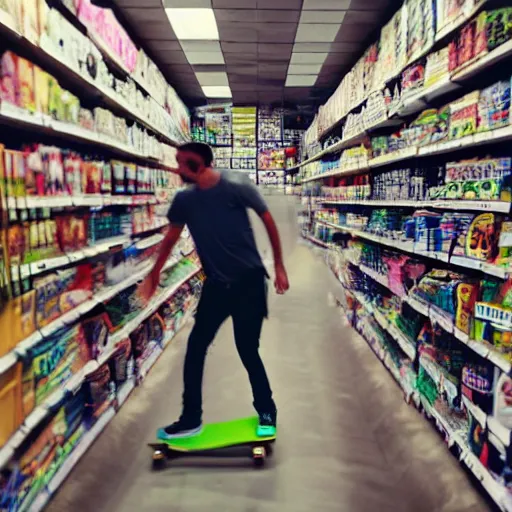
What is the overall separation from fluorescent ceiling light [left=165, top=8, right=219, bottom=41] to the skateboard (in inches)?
109

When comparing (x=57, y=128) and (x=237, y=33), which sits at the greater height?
(x=237, y=33)

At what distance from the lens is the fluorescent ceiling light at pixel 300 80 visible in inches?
196

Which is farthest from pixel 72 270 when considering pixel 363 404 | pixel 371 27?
pixel 371 27

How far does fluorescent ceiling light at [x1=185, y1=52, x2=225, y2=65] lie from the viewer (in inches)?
175

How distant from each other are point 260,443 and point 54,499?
897 millimetres

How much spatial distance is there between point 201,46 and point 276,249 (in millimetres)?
3307

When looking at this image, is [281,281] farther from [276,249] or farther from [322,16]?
[322,16]

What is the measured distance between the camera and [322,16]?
3.63 metres

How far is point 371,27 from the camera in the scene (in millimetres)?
4055

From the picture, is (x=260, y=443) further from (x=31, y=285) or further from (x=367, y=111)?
(x=367, y=111)

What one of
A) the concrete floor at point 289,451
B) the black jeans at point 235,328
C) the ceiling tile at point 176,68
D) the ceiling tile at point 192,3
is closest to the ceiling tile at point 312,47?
the ceiling tile at point 176,68

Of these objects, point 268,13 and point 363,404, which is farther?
point 268,13

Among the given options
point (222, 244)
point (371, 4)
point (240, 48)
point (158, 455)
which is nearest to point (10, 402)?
point (158, 455)

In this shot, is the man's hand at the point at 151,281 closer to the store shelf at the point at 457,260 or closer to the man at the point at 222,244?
the man at the point at 222,244
